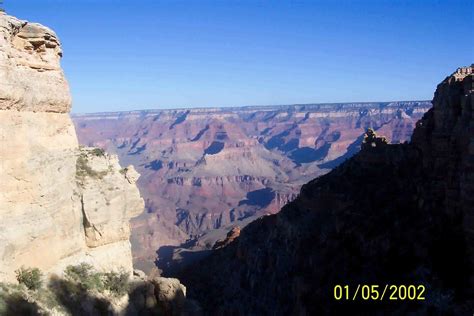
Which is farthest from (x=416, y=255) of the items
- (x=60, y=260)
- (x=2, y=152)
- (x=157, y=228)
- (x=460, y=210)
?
(x=157, y=228)

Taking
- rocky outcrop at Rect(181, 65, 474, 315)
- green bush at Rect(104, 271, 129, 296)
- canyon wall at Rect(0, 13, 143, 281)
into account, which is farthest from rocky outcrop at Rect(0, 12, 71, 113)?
rocky outcrop at Rect(181, 65, 474, 315)

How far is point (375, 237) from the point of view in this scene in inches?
1300

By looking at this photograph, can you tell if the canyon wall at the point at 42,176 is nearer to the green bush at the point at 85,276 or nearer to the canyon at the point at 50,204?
the canyon at the point at 50,204

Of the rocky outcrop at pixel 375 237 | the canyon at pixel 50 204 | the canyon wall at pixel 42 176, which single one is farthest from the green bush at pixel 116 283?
the rocky outcrop at pixel 375 237

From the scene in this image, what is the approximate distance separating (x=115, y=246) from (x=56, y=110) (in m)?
6.50

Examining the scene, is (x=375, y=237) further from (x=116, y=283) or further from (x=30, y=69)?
(x=30, y=69)

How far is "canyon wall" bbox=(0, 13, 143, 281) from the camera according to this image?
44.8ft

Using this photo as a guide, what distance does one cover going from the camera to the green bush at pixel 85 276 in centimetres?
1650

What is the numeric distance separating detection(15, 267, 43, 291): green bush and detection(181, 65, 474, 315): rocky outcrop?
759 inches

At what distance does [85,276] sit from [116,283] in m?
1.78

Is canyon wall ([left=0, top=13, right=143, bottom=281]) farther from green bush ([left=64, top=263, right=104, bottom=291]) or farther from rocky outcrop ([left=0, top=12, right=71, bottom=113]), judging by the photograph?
green bush ([left=64, top=263, right=104, bottom=291])

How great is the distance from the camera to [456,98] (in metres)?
31.8

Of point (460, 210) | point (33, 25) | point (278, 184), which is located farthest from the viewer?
point (278, 184)

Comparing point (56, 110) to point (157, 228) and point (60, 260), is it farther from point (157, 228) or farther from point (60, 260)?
point (157, 228)
